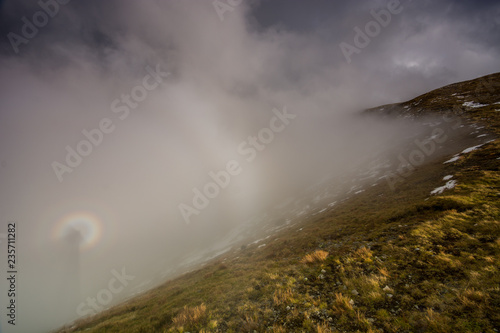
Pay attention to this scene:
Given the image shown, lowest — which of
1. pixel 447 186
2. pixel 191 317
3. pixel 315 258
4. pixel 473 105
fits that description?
pixel 447 186

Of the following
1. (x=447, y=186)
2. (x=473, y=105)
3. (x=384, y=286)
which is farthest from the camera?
(x=473, y=105)

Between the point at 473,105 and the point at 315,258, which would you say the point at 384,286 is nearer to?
the point at 315,258

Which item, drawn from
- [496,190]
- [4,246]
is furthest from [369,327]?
[4,246]

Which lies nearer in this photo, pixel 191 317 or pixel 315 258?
pixel 191 317

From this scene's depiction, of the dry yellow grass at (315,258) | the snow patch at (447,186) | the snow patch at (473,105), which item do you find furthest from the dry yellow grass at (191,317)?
the snow patch at (473,105)

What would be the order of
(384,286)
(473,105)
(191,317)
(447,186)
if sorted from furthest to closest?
(473,105)
(447,186)
(191,317)
(384,286)

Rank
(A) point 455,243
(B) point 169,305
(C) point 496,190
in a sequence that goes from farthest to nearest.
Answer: (C) point 496,190
(B) point 169,305
(A) point 455,243

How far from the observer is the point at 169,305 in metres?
12.9

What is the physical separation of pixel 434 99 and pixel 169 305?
402 feet

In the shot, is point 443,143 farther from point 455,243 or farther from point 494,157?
point 455,243

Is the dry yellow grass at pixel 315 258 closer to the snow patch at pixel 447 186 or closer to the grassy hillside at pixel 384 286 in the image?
the grassy hillside at pixel 384 286

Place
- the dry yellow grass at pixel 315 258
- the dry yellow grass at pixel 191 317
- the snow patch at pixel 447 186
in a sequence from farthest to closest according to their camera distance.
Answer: the snow patch at pixel 447 186, the dry yellow grass at pixel 315 258, the dry yellow grass at pixel 191 317

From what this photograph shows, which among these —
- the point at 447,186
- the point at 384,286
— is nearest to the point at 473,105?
the point at 447,186

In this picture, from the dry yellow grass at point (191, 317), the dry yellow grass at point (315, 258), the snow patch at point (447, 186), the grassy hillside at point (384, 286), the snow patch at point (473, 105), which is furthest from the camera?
the snow patch at point (473, 105)
